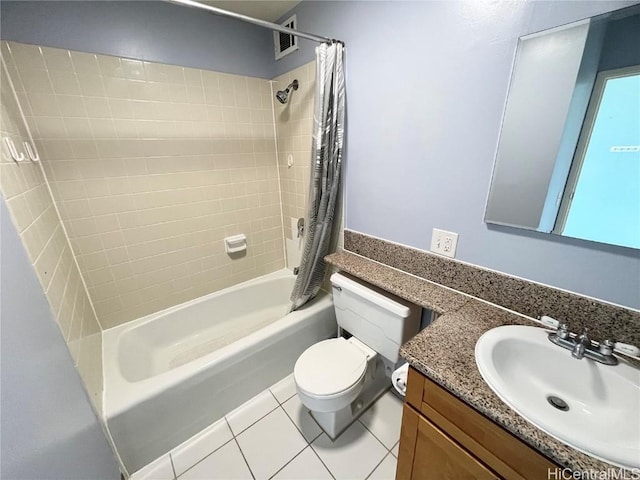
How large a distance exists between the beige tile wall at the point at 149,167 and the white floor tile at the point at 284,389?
3.05 feet

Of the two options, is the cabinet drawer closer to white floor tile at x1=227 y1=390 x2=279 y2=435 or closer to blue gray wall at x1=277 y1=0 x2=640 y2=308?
blue gray wall at x1=277 y1=0 x2=640 y2=308

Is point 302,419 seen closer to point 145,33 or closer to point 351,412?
point 351,412

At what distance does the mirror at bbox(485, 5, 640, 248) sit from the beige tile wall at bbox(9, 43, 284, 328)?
65.8 inches

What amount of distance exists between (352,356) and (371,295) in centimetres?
36

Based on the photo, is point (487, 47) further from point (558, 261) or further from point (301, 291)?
point (301, 291)

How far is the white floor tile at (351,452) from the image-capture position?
118 centimetres

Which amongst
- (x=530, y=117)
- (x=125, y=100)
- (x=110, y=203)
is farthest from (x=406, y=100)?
(x=110, y=203)

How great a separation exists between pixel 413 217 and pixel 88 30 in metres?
1.99

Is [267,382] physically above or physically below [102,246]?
below

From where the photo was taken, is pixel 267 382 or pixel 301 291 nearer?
pixel 267 382

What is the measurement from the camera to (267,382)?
1.58 m

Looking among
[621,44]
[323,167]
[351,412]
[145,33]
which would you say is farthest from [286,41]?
[351,412]

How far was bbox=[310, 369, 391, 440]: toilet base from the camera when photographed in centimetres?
130

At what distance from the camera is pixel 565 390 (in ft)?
2.53
